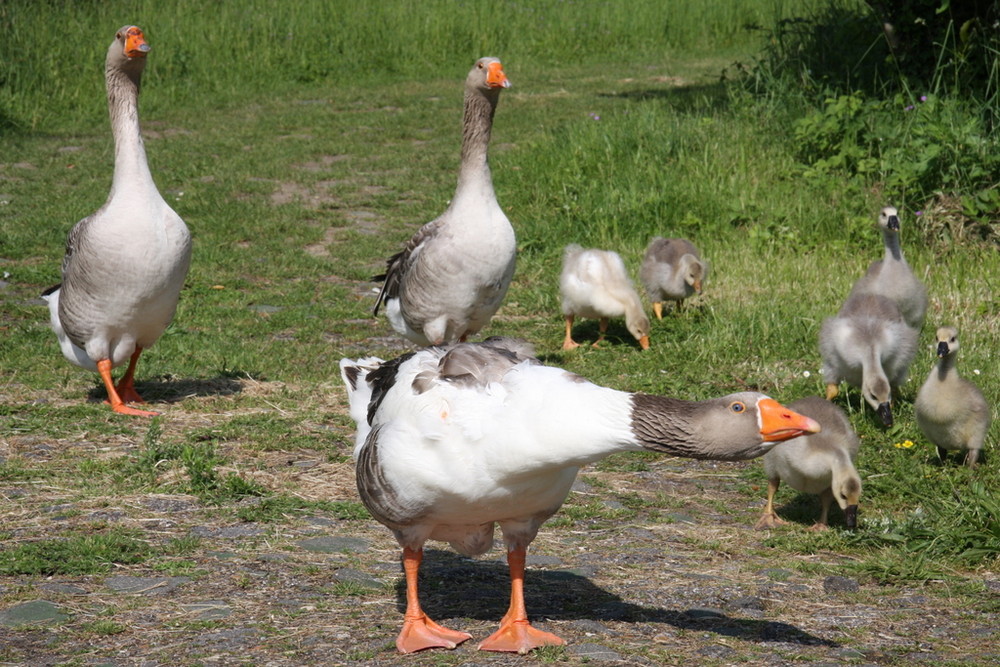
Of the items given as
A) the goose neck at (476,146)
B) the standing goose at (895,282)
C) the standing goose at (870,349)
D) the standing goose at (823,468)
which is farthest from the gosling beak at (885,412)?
the goose neck at (476,146)

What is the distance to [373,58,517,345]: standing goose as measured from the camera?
23.4 feet

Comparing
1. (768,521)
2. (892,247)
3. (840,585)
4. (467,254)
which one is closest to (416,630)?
(840,585)

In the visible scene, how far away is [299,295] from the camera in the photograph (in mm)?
10109

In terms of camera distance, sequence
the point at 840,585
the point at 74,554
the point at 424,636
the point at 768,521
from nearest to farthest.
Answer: the point at 424,636
the point at 74,554
the point at 840,585
the point at 768,521

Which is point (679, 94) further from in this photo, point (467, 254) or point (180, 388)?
point (180, 388)

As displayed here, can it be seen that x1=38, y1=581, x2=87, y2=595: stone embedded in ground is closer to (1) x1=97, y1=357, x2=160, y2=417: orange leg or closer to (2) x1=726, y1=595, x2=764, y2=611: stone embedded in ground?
(1) x1=97, y1=357, x2=160, y2=417: orange leg

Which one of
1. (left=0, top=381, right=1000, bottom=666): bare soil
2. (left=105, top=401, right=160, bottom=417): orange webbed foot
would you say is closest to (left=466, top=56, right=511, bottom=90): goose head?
(left=0, top=381, right=1000, bottom=666): bare soil

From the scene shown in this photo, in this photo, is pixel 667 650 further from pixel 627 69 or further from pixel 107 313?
pixel 627 69

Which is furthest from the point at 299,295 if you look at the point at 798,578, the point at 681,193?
the point at 798,578

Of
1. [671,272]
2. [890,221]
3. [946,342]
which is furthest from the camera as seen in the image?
[671,272]

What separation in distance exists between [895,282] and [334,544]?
4.71 m

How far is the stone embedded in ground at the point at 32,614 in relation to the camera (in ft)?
Answer: 14.0

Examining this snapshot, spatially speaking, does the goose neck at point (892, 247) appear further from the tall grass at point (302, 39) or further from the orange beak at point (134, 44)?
the tall grass at point (302, 39)

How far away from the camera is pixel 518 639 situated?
13.5 feet
